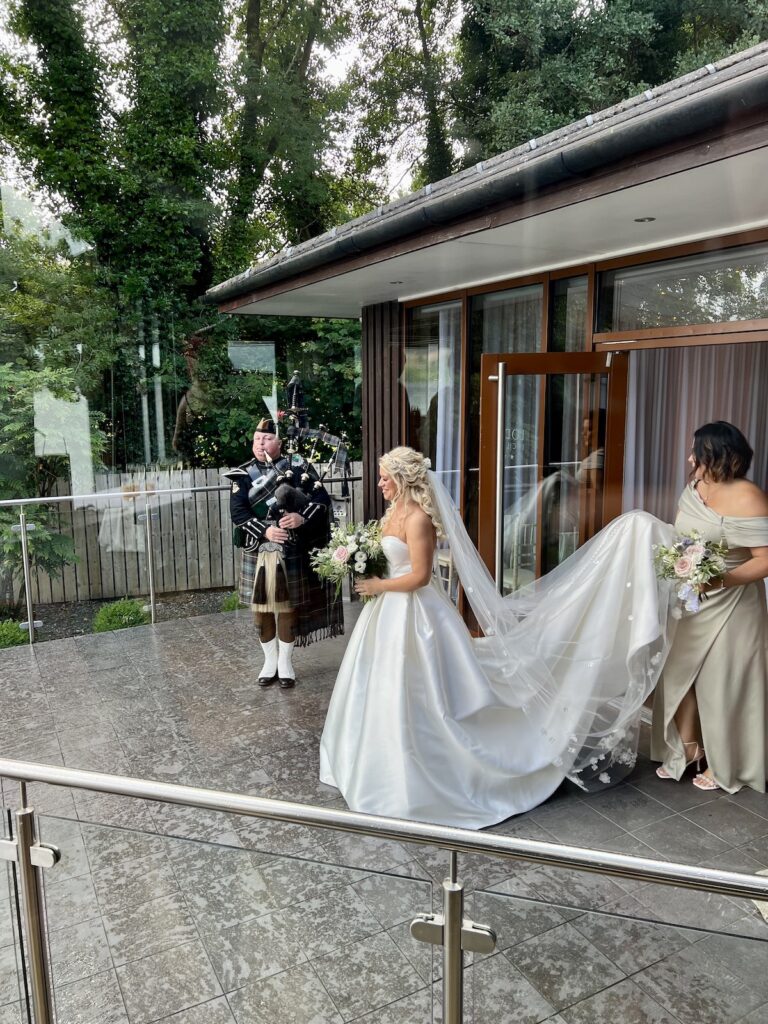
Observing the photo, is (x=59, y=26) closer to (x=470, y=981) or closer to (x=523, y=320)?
(x=523, y=320)

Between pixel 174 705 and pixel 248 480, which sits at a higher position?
pixel 248 480

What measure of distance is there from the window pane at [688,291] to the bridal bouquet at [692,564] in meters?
1.26

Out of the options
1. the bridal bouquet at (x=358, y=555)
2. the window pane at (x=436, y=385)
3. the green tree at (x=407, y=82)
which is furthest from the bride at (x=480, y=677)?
the green tree at (x=407, y=82)

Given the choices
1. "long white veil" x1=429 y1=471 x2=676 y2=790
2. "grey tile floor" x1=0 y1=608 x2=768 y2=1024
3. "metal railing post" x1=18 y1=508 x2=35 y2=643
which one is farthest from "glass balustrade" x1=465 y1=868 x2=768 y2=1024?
"metal railing post" x1=18 y1=508 x2=35 y2=643

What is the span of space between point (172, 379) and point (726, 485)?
8.15 metres

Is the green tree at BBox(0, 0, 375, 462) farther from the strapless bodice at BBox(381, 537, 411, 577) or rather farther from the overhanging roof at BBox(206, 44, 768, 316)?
the strapless bodice at BBox(381, 537, 411, 577)

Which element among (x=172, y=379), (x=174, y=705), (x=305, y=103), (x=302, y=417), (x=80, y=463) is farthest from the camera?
(x=305, y=103)

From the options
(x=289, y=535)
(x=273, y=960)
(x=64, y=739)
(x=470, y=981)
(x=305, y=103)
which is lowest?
(x=64, y=739)

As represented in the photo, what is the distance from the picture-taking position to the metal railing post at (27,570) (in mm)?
6152

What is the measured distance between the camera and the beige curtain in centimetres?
567


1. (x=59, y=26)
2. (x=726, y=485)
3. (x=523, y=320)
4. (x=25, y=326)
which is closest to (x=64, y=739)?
(x=726, y=485)

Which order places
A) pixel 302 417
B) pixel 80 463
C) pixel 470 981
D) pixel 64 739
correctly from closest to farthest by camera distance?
pixel 470 981
pixel 64 739
pixel 302 417
pixel 80 463

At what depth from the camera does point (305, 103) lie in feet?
41.5

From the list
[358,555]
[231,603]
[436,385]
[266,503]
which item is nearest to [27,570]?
[231,603]
